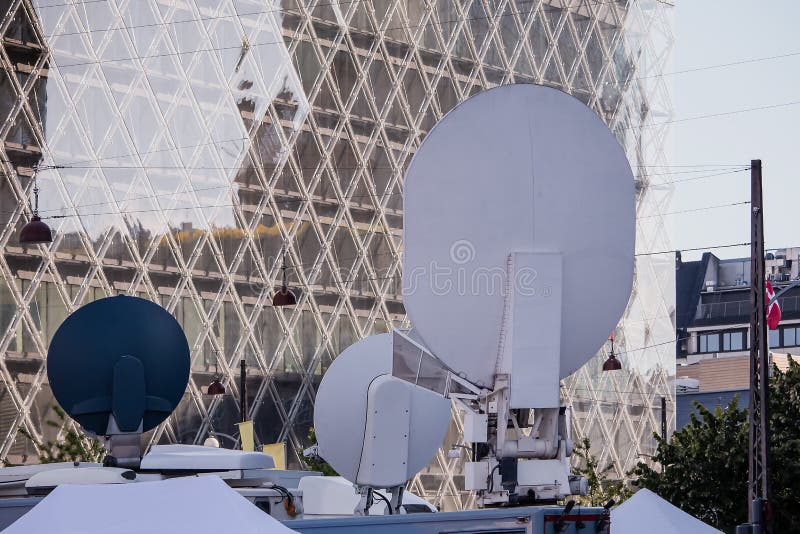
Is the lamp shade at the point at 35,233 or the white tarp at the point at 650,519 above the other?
the lamp shade at the point at 35,233

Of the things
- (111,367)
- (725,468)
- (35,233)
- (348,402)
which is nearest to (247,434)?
(35,233)

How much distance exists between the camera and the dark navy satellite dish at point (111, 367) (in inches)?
493

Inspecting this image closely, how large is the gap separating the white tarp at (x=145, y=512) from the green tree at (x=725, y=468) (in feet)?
81.0

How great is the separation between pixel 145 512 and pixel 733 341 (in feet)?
376

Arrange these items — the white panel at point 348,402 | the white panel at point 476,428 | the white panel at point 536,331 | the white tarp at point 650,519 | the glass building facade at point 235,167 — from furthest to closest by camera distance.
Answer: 1. the glass building facade at point 235,167
2. the white tarp at point 650,519
3. the white panel at point 348,402
4. the white panel at point 476,428
5. the white panel at point 536,331

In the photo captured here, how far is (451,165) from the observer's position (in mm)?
12391

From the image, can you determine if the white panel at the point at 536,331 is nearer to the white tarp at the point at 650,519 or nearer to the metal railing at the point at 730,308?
the white tarp at the point at 650,519

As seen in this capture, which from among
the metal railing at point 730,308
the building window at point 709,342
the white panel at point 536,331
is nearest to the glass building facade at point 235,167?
the white panel at point 536,331

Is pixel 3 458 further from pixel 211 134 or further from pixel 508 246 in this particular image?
pixel 508 246

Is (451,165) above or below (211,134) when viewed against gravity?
below

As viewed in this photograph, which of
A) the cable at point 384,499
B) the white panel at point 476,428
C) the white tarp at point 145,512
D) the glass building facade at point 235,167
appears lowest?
the white tarp at point 145,512

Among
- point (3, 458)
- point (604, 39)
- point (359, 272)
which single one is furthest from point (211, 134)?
point (604, 39)

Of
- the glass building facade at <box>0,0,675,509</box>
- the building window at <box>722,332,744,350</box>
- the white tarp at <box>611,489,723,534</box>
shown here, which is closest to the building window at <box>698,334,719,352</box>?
the building window at <box>722,332,744,350</box>

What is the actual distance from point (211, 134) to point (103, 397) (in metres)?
48.4
